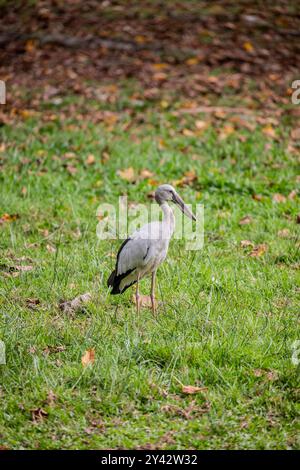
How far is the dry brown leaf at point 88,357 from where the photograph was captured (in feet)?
13.6

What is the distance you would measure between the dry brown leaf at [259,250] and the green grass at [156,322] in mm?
77

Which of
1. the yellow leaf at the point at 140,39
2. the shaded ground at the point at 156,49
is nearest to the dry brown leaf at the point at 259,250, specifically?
the shaded ground at the point at 156,49

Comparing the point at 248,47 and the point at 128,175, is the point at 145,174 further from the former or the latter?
the point at 248,47

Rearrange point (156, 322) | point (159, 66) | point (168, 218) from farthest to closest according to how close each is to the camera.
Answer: point (159, 66), point (168, 218), point (156, 322)

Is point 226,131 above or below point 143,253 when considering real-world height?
below

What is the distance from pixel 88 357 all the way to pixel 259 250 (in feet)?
7.39

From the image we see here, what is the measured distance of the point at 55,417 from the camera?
3801 millimetres

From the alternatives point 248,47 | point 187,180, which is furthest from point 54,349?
point 248,47

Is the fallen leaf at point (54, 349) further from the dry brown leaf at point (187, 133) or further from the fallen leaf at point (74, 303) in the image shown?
the dry brown leaf at point (187, 133)

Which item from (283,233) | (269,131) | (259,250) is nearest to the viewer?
(259,250)

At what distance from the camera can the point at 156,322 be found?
181 inches

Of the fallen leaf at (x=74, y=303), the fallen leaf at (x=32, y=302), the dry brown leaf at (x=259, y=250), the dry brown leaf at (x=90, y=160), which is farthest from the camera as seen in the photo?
the dry brown leaf at (x=90, y=160)

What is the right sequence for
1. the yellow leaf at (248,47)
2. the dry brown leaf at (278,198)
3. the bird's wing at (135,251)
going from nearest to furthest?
the bird's wing at (135,251) < the dry brown leaf at (278,198) < the yellow leaf at (248,47)

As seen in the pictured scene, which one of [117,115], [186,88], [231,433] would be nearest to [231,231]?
[231,433]
